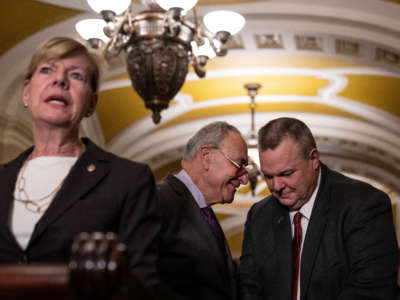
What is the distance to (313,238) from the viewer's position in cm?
256

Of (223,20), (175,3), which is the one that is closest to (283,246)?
(175,3)

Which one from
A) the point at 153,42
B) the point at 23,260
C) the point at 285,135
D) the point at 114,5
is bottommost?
the point at 23,260

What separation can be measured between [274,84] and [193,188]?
7.03 meters

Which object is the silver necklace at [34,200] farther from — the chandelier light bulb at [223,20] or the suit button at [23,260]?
the chandelier light bulb at [223,20]

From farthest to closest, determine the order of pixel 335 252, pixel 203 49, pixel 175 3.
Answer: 1. pixel 203 49
2. pixel 175 3
3. pixel 335 252

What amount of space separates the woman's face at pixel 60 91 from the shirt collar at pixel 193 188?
118 centimetres

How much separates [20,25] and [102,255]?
20.7 ft

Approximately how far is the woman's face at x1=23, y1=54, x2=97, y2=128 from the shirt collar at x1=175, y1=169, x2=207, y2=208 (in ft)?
3.88

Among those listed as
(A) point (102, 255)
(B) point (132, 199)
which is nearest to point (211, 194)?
(B) point (132, 199)

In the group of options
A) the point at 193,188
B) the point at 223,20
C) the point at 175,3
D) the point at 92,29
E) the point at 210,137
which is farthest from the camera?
the point at 92,29

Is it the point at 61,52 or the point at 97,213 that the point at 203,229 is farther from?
the point at 61,52

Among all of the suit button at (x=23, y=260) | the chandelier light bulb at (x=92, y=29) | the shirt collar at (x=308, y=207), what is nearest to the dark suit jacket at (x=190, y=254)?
the shirt collar at (x=308, y=207)

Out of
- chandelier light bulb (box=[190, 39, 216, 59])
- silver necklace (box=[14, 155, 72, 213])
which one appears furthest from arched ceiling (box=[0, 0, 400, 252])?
silver necklace (box=[14, 155, 72, 213])

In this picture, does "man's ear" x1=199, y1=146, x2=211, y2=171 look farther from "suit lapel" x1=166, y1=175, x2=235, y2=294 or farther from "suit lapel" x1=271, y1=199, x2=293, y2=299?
"suit lapel" x1=271, y1=199, x2=293, y2=299
